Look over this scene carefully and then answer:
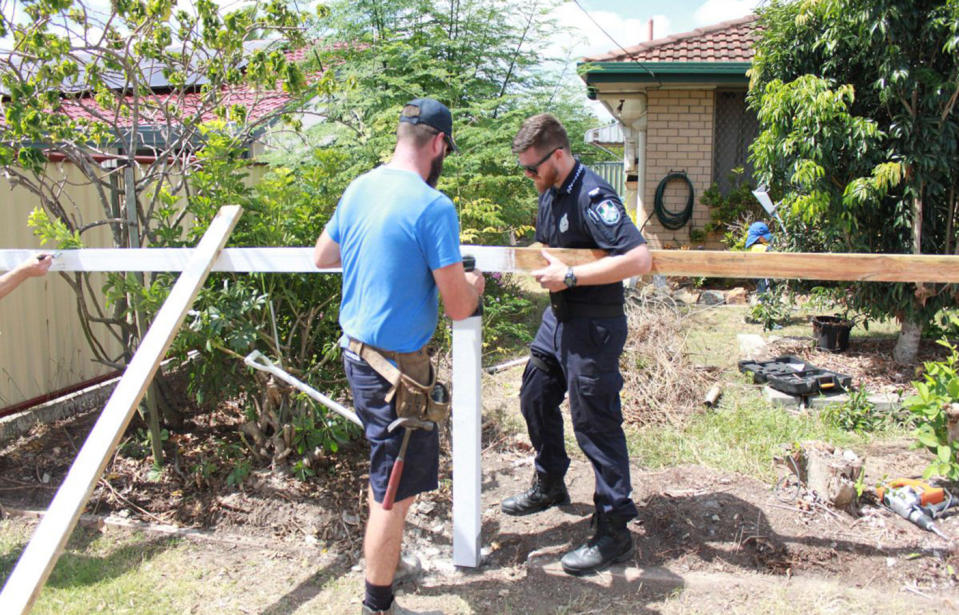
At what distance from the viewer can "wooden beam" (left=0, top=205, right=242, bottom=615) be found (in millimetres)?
2043

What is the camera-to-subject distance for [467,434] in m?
2.88

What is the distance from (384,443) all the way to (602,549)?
3.77ft

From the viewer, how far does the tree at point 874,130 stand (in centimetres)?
554

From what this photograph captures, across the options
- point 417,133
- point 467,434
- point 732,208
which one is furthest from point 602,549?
point 732,208

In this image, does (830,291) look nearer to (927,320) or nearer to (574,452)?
(927,320)

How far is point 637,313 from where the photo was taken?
5734mm

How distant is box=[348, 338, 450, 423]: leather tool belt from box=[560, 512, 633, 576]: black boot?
98cm

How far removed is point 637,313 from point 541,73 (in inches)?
234

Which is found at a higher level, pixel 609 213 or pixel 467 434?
pixel 609 213

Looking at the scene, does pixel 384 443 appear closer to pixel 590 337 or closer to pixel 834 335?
pixel 590 337

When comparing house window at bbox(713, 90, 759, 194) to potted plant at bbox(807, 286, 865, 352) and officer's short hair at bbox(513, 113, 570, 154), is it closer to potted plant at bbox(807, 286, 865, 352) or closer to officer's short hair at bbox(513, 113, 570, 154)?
potted plant at bbox(807, 286, 865, 352)

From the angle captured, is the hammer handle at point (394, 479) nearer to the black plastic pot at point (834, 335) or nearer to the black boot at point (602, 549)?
the black boot at point (602, 549)

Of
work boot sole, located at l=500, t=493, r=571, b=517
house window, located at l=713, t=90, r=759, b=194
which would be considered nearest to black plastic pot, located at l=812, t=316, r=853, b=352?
work boot sole, located at l=500, t=493, r=571, b=517

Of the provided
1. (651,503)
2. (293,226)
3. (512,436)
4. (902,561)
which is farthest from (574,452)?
(293,226)
